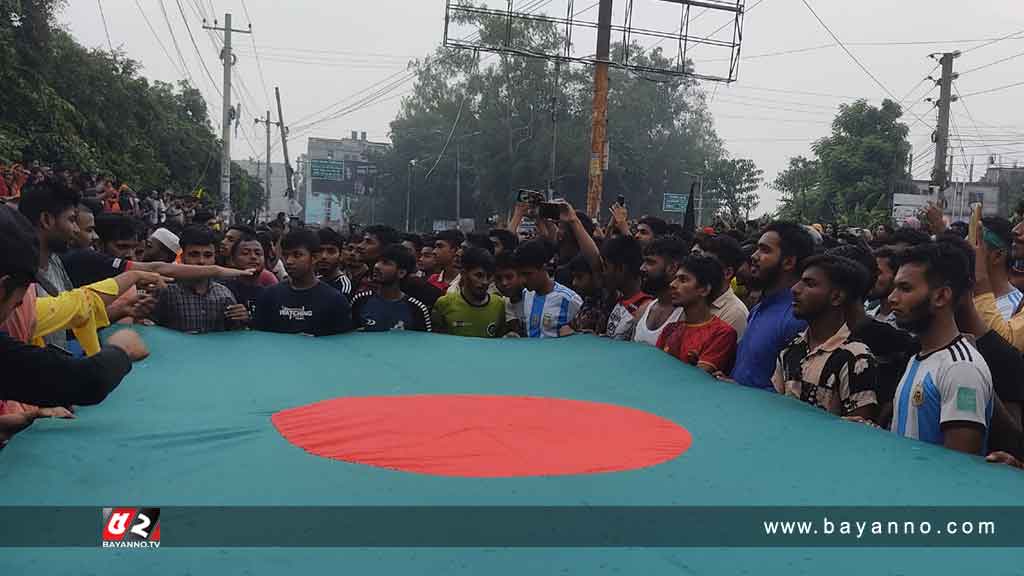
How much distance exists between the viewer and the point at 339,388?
165 inches

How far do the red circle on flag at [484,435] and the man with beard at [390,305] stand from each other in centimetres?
176

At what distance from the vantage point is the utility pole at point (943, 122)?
24.8 metres

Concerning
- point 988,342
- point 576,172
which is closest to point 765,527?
point 988,342

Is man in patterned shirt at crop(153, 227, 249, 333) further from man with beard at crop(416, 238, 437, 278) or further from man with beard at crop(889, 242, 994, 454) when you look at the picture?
man with beard at crop(889, 242, 994, 454)

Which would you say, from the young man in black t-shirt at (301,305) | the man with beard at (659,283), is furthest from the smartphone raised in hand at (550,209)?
the young man in black t-shirt at (301,305)

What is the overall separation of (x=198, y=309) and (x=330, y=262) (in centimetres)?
179

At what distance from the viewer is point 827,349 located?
12.3 feet

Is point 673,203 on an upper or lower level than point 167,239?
upper

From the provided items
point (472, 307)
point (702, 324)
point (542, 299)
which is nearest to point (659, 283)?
point (702, 324)

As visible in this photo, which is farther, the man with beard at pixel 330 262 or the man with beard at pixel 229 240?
the man with beard at pixel 229 240

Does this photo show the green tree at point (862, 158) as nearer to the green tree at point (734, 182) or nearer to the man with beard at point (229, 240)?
the green tree at point (734, 182)

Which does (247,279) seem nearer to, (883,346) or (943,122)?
(883,346)

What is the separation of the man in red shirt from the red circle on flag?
0.81m

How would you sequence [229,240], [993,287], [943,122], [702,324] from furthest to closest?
1. [943,122]
2. [229,240]
3. [993,287]
4. [702,324]
